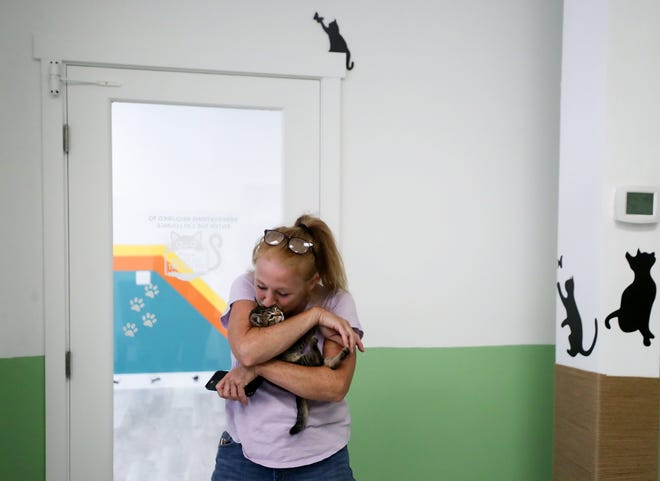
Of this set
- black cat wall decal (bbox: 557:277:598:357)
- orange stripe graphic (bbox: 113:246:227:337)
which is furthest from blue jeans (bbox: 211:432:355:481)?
black cat wall decal (bbox: 557:277:598:357)

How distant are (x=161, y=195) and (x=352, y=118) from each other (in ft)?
2.96

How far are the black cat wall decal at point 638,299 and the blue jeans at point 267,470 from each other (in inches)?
48.6

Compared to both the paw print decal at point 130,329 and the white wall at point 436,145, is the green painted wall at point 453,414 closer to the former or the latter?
the white wall at point 436,145

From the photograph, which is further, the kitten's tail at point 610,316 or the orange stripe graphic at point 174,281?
the orange stripe graphic at point 174,281

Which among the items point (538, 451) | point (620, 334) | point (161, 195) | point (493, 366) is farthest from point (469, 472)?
point (161, 195)

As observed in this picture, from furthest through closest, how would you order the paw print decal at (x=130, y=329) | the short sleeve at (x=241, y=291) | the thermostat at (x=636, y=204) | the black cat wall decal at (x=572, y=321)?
the paw print decal at (x=130, y=329) < the black cat wall decal at (x=572, y=321) < the thermostat at (x=636, y=204) < the short sleeve at (x=241, y=291)

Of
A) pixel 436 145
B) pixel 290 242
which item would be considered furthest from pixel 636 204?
pixel 290 242

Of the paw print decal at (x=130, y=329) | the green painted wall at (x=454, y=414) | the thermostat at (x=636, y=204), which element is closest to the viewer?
the thermostat at (x=636, y=204)

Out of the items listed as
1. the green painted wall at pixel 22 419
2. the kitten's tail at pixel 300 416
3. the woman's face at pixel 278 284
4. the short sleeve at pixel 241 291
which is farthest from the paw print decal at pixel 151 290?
the kitten's tail at pixel 300 416

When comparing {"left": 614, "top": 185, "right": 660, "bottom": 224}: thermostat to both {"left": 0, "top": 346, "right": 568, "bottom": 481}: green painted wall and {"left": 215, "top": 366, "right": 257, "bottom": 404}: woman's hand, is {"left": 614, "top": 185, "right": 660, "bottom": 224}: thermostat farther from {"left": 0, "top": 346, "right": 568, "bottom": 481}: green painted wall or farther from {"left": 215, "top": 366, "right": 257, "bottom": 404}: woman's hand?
{"left": 215, "top": 366, "right": 257, "bottom": 404}: woman's hand

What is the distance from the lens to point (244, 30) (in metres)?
2.08

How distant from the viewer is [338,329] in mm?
1126

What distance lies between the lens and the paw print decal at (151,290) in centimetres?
208

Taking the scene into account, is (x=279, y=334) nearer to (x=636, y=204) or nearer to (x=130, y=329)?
(x=130, y=329)
